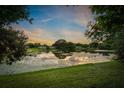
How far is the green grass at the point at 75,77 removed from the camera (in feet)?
26.7

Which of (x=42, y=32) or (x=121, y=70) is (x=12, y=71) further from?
(x=121, y=70)

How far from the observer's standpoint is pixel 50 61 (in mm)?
8297

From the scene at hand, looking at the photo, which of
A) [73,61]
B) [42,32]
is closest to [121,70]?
[73,61]

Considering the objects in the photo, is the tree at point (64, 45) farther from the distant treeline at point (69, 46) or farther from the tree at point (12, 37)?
the tree at point (12, 37)

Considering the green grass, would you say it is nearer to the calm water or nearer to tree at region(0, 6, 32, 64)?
the calm water

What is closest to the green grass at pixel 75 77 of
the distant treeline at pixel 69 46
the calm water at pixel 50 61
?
the calm water at pixel 50 61

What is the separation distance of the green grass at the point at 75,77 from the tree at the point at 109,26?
26 cm

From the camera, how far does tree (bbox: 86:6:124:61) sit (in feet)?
26.8

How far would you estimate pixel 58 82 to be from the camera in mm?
8164

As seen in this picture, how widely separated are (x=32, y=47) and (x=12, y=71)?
1.42 ft

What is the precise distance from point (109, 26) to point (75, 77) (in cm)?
87
